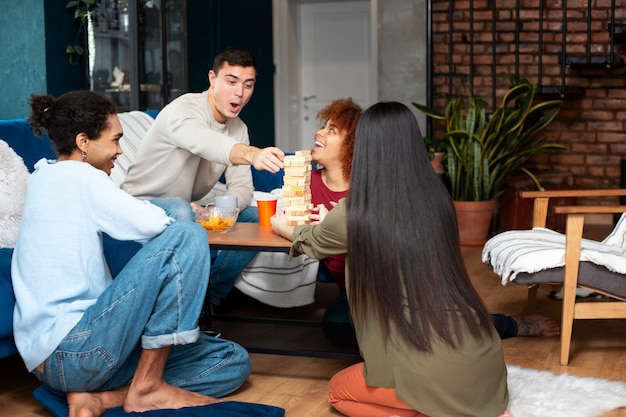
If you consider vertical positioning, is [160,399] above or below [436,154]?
below

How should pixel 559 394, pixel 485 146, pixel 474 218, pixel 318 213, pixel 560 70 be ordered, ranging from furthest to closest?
1. pixel 560 70
2. pixel 474 218
3. pixel 485 146
4. pixel 318 213
5. pixel 559 394

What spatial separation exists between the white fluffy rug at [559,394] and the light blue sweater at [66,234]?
1216 millimetres

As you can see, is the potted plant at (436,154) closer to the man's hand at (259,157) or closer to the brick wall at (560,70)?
the brick wall at (560,70)

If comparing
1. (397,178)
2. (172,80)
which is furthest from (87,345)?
(172,80)

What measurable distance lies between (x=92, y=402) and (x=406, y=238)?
1.01 m

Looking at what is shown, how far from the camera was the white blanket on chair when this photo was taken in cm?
306

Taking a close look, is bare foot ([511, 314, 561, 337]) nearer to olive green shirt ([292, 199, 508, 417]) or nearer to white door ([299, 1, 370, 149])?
olive green shirt ([292, 199, 508, 417])

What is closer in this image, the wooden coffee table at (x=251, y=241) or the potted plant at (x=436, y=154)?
the wooden coffee table at (x=251, y=241)

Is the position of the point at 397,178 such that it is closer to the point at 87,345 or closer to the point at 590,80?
the point at 87,345

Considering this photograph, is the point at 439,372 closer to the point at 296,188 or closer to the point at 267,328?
the point at 296,188

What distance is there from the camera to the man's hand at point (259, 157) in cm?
281

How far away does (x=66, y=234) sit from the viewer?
2.35 metres

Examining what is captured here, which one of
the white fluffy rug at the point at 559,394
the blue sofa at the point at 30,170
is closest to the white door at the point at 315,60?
the blue sofa at the point at 30,170

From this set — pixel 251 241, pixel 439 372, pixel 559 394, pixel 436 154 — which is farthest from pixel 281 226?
pixel 436 154
